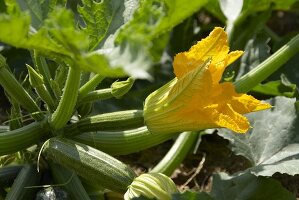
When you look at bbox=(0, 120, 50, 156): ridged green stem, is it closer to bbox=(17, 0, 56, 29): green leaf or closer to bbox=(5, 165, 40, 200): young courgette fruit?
bbox=(5, 165, 40, 200): young courgette fruit

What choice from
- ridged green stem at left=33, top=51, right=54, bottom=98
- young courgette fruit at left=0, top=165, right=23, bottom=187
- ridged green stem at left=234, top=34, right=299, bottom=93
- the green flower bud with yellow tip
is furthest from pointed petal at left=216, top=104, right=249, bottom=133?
young courgette fruit at left=0, top=165, right=23, bottom=187

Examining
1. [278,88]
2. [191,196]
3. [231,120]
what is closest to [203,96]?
[231,120]

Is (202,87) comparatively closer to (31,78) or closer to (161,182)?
(161,182)

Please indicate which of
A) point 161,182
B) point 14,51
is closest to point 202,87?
point 161,182

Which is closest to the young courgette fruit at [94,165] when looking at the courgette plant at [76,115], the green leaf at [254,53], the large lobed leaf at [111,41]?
the courgette plant at [76,115]

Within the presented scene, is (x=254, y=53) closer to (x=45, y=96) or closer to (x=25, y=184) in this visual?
(x=45, y=96)

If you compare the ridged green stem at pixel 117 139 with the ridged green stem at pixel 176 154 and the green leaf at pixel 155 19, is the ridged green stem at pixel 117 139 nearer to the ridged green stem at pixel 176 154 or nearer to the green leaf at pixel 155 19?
the ridged green stem at pixel 176 154
